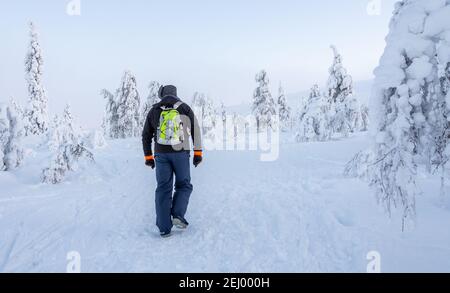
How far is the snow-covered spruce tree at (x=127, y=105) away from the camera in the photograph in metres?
39.8

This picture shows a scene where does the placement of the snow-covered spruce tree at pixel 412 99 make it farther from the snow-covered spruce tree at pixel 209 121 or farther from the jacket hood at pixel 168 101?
the snow-covered spruce tree at pixel 209 121

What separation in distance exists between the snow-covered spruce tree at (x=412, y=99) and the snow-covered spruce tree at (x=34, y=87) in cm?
3186

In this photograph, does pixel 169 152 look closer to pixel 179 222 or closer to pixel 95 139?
pixel 179 222

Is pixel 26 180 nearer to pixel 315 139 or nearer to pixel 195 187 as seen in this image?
pixel 195 187

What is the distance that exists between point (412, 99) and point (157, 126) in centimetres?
339

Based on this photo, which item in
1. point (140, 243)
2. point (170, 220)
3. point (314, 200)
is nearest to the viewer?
point (140, 243)

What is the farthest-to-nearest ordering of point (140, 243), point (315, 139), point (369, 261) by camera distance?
1. point (315, 139)
2. point (140, 243)
3. point (369, 261)

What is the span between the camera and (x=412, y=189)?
3.75 metres

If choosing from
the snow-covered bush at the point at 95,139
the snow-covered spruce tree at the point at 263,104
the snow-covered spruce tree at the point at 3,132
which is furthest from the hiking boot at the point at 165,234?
the snow-covered spruce tree at the point at 263,104

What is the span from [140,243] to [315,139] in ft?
75.7

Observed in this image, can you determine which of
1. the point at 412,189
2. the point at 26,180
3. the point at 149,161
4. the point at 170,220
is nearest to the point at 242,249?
the point at 170,220

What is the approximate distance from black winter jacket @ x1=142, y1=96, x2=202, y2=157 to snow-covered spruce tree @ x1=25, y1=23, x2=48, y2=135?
29442 millimetres

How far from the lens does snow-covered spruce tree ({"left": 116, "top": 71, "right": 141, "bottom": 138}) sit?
39844mm

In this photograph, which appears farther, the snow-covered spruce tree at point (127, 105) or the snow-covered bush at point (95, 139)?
the snow-covered spruce tree at point (127, 105)
